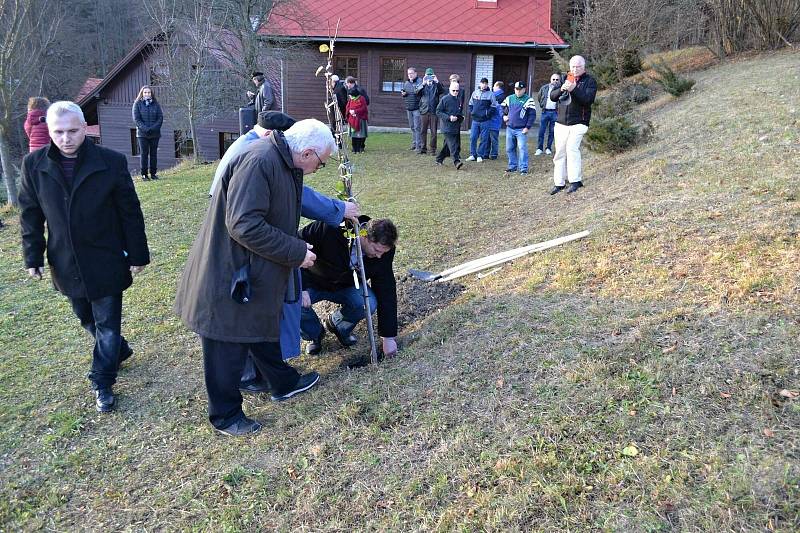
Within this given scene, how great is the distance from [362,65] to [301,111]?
126 inches

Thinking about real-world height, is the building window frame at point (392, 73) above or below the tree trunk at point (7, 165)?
above

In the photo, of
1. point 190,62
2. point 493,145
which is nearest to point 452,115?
point 493,145

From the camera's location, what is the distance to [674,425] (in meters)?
2.90

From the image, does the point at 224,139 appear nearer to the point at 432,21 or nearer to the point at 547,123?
the point at 432,21

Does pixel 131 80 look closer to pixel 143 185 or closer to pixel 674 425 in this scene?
pixel 143 185

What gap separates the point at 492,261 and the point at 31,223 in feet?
12.3

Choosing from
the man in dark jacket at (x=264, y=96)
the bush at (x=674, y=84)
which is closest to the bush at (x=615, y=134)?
the bush at (x=674, y=84)

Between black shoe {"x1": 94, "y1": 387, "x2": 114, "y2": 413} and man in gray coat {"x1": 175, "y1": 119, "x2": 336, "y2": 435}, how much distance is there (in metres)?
0.99

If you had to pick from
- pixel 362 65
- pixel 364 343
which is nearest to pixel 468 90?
pixel 362 65

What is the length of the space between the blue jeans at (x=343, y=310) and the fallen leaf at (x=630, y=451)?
2.19 m

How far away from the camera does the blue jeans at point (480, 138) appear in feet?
42.7

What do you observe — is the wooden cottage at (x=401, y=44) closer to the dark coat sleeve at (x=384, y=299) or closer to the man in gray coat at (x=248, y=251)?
the dark coat sleeve at (x=384, y=299)

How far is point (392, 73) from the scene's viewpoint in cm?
2367

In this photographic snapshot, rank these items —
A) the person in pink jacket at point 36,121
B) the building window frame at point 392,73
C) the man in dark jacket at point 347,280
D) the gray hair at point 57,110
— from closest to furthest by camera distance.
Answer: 1. the gray hair at point 57,110
2. the man in dark jacket at point 347,280
3. the person in pink jacket at point 36,121
4. the building window frame at point 392,73
